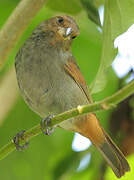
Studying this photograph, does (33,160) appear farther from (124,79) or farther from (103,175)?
(124,79)

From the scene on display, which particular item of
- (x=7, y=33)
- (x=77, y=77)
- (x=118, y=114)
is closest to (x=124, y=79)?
(x=118, y=114)

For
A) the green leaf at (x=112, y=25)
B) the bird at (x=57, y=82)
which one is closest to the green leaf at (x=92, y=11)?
the green leaf at (x=112, y=25)

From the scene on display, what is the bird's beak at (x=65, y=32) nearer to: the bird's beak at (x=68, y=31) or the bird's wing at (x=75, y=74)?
the bird's beak at (x=68, y=31)

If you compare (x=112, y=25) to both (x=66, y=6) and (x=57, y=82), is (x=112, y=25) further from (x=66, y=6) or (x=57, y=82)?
(x=57, y=82)

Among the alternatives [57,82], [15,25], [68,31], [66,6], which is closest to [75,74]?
[57,82]

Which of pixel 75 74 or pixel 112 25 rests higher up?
pixel 112 25

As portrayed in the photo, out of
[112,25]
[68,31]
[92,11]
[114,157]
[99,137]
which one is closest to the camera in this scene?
[112,25]
